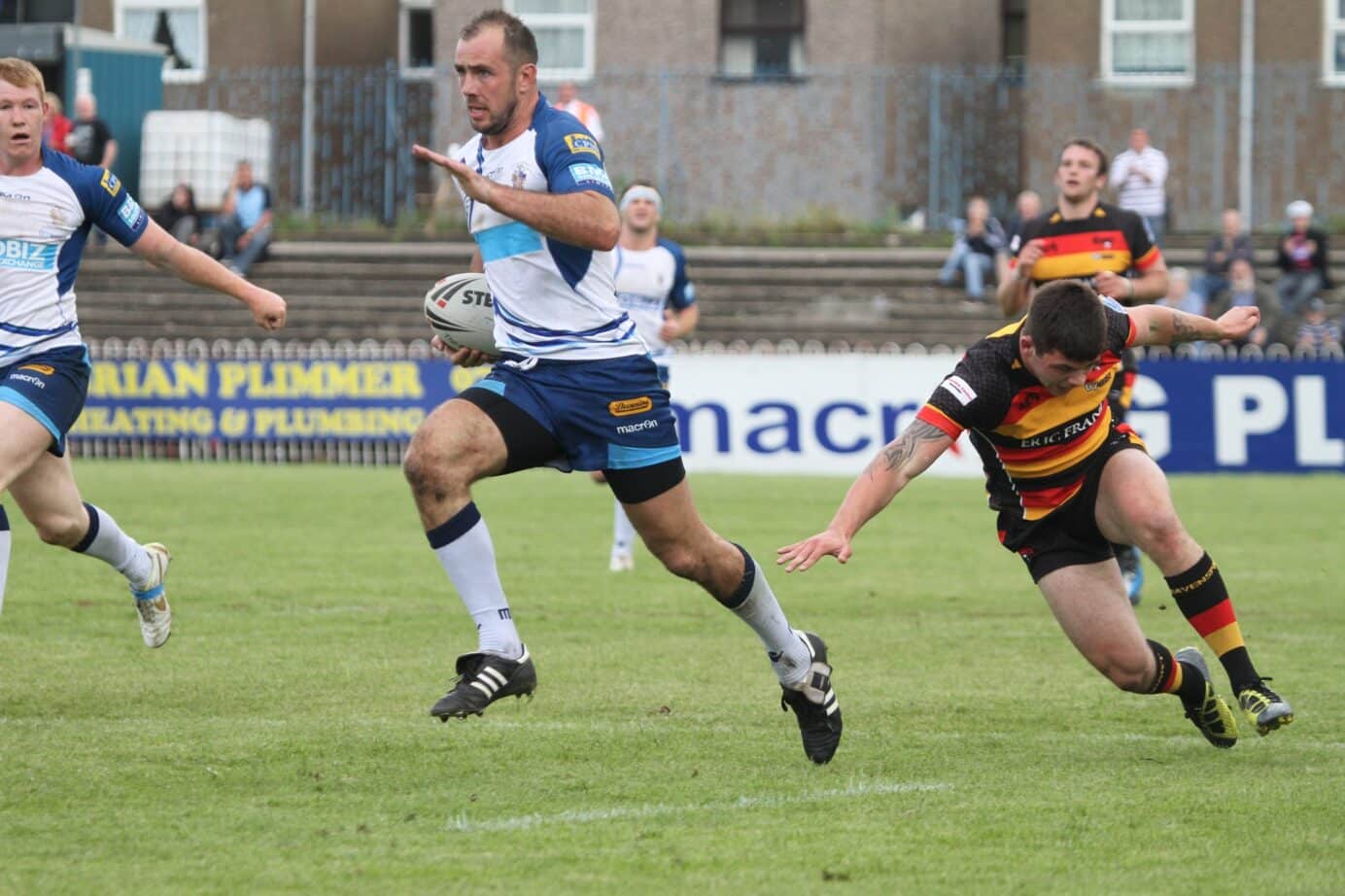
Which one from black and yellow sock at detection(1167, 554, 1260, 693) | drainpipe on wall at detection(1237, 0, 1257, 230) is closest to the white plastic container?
drainpipe on wall at detection(1237, 0, 1257, 230)

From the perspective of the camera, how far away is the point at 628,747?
7.14 metres

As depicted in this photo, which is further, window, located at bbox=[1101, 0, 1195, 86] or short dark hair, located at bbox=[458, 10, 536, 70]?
window, located at bbox=[1101, 0, 1195, 86]

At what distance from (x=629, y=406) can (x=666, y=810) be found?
1.43 metres

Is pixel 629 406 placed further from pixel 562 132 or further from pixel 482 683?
pixel 482 683

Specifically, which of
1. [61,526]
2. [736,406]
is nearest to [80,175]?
[61,526]

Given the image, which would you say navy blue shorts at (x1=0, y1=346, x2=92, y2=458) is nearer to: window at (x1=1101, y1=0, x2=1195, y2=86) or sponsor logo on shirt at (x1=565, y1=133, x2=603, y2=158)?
sponsor logo on shirt at (x1=565, y1=133, x2=603, y2=158)

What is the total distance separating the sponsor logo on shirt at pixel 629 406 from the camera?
6.88 m

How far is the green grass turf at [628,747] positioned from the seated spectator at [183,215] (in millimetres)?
14864

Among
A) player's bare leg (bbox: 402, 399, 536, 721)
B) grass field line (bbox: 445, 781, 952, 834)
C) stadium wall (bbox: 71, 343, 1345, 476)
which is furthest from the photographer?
stadium wall (bbox: 71, 343, 1345, 476)

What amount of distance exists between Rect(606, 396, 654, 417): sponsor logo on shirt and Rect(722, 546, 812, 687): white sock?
625 mm

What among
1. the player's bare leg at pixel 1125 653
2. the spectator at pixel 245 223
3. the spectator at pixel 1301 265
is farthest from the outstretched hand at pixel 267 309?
the spectator at pixel 245 223

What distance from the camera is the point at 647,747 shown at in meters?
7.15

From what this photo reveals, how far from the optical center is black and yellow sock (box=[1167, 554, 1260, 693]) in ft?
23.9

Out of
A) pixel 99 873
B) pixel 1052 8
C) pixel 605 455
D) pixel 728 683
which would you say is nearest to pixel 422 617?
pixel 728 683
